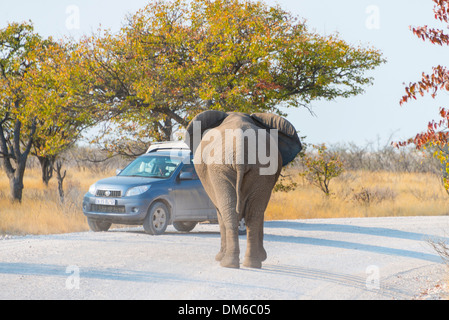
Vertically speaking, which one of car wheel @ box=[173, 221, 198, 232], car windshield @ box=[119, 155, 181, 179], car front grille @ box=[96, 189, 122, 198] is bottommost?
car wheel @ box=[173, 221, 198, 232]

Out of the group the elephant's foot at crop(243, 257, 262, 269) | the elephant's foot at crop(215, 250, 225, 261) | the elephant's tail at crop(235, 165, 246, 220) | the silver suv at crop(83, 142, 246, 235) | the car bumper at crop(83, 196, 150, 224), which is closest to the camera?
the elephant's tail at crop(235, 165, 246, 220)

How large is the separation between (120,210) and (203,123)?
13.1 ft

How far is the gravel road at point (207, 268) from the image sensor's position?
751 centimetres

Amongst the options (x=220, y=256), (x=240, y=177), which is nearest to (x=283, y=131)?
(x=240, y=177)

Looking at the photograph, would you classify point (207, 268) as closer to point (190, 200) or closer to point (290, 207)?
point (190, 200)

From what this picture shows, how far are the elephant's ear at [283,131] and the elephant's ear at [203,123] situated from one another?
56cm

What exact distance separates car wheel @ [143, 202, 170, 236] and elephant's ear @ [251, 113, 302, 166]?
4.14 m

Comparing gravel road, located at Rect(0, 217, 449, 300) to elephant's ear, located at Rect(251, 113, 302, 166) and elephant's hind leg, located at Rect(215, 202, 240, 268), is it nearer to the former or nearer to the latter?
elephant's hind leg, located at Rect(215, 202, 240, 268)

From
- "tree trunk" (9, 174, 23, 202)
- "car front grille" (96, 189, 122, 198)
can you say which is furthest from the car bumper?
"tree trunk" (9, 174, 23, 202)

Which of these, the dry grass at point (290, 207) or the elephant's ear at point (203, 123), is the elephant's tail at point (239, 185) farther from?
the dry grass at point (290, 207)

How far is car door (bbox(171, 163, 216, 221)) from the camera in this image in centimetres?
1390

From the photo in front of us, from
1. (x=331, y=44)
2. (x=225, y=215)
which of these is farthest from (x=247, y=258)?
(x=331, y=44)

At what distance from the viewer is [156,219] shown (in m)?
13.6

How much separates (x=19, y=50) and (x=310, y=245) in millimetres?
17573
